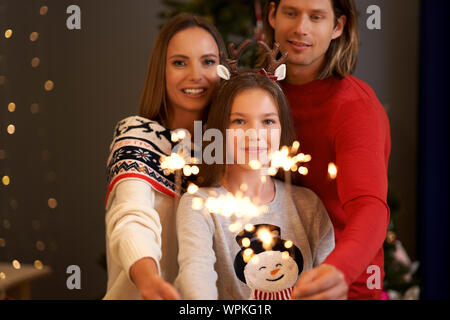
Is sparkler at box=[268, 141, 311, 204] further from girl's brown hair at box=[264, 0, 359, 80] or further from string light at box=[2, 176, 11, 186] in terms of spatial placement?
string light at box=[2, 176, 11, 186]

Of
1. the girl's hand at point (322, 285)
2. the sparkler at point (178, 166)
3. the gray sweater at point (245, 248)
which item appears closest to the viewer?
the girl's hand at point (322, 285)

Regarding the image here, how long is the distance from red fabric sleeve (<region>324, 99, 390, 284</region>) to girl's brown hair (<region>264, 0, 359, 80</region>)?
8 cm

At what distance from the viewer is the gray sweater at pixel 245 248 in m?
0.72

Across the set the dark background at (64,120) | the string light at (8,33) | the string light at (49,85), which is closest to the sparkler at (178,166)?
the dark background at (64,120)

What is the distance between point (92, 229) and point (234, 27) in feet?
2.97

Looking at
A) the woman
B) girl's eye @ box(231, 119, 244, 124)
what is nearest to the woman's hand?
the woman

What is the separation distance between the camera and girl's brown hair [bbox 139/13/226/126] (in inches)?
35.5

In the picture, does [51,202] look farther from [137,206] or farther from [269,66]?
[269,66]

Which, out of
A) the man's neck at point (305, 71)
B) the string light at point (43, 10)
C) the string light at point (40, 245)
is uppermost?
the string light at point (43, 10)

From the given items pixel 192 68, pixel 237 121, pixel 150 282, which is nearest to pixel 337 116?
pixel 237 121

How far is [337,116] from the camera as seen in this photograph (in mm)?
834

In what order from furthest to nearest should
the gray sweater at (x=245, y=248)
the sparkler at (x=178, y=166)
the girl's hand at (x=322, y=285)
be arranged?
the sparkler at (x=178, y=166) < the gray sweater at (x=245, y=248) < the girl's hand at (x=322, y=285)

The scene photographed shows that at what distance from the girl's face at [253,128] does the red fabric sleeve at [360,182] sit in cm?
12

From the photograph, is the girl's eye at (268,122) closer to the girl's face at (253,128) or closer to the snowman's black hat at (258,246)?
the girl's face at (253,128)
